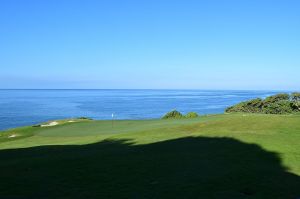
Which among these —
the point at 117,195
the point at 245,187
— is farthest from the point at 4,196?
the point at 245,187

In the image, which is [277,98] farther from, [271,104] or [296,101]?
[296,101]

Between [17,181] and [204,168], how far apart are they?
6.15 metres

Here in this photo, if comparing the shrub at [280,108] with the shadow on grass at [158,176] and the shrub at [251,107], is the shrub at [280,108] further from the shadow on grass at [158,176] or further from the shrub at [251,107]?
the shadow on grass at [158,176]

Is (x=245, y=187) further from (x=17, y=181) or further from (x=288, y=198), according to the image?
(x=17, y=181)

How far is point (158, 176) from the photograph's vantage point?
12156 mm

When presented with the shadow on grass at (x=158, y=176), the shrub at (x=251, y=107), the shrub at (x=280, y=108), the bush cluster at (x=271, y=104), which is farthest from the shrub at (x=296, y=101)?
the shadow on grass at (x=158, y=176)

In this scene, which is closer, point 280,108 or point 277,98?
point 280,108

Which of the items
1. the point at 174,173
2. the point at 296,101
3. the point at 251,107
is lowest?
the point at 251,107

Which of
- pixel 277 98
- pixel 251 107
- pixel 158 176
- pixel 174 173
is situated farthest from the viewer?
pixel 251 107

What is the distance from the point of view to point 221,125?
Answer: 27.9 metres

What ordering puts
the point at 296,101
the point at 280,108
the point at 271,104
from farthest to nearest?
the point at 271,104, the point at 296,101, the point at 280,108

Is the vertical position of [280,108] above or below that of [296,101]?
below

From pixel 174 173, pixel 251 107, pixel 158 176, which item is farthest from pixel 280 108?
pixel 158 176

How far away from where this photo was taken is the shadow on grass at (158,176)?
10188mm
